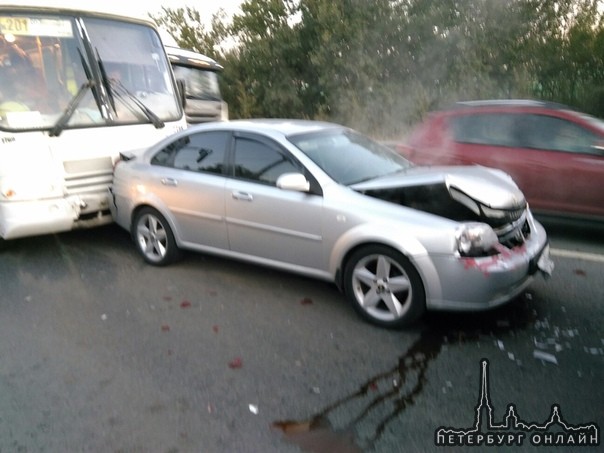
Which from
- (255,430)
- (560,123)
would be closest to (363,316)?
(255,430)

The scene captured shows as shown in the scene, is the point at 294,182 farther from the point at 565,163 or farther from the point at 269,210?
the point at 565,163

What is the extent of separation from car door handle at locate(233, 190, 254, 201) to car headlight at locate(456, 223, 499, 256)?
189 cm

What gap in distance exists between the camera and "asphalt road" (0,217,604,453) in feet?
10.2

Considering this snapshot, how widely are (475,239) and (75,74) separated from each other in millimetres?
4850

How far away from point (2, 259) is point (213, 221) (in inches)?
109

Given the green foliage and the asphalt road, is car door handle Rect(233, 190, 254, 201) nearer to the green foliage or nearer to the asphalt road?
the asphalt road

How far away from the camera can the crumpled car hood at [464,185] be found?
4.36 meters

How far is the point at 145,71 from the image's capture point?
23.4 feet

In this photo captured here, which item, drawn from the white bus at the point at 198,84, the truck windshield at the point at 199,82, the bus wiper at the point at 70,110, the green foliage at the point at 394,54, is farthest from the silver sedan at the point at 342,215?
the green foliage at the point at 394,54

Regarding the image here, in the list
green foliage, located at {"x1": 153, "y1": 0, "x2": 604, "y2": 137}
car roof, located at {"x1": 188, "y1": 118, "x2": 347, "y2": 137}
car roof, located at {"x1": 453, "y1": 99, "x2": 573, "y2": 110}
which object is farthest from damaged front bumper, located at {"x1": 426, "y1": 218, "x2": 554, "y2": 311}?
green foliage, located at {"x1": 153, "y1": 0, "x2": 604, "y2": 137}

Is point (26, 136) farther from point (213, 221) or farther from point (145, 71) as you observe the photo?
point (213, 221)
